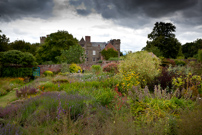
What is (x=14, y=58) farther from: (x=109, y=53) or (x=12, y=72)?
(x=109, y=53)

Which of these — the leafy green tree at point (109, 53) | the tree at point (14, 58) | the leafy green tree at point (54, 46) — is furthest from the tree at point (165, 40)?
the tree at point (14, 58)

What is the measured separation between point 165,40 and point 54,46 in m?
27.1

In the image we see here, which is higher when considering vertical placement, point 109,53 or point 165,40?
point 165,40

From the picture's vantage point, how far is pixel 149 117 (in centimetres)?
344

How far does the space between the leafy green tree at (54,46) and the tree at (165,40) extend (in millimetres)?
20800

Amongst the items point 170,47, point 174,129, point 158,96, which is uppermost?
point 170,47

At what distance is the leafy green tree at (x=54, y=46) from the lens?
29858mm

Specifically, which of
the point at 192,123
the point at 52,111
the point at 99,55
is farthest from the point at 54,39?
the point at 192,123

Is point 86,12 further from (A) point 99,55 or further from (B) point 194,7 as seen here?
(A) point 99,55

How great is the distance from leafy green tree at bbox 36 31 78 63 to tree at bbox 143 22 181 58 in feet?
68.2

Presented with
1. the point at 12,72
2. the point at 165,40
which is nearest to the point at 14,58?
the point at 12,72

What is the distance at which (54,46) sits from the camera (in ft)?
98.0

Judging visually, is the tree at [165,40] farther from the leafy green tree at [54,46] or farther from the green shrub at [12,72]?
the green shrub at [12,72]

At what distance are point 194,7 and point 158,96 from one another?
743 centimetres
